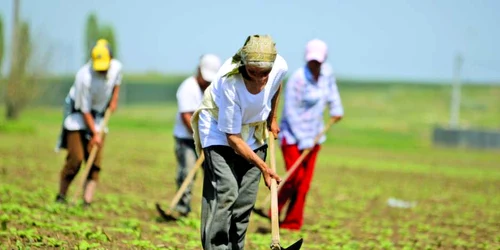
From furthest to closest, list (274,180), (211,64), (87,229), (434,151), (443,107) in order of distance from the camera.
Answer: (443,107), (434,151), (211,64), (87,229), (274,180)

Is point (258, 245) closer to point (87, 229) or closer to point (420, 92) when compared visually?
point (87, 229)

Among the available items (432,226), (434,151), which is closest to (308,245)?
(432,226)

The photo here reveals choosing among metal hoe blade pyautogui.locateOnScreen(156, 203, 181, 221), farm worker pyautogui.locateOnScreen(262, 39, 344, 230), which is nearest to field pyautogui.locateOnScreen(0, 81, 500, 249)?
metal hoe blade pyautogui.locateOnScreen(156, 203, 181, 221)

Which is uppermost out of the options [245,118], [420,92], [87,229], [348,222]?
[245,118]

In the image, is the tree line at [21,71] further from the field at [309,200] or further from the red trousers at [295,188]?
the red trousers at [295,188]

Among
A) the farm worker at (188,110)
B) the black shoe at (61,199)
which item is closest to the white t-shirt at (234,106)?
the farm worker at (188,110)

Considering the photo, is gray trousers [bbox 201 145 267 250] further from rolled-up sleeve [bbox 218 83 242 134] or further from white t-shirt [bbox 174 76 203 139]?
white t-shirt [bbox 174 76 203 139]

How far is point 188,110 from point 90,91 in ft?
3.58

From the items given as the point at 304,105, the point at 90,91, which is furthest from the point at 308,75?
the point at 90,91

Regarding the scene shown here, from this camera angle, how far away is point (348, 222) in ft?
36.1

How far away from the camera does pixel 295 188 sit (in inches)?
388

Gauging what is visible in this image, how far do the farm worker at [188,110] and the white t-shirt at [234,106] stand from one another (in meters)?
2.95

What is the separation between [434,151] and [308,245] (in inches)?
933

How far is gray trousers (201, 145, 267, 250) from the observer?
654 centimetres
